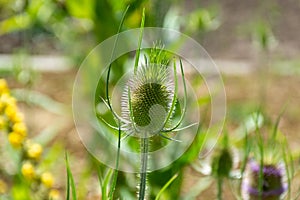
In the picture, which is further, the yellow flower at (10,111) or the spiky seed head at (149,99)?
the yellow flower at (10,111)

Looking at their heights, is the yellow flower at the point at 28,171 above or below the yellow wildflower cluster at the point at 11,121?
below

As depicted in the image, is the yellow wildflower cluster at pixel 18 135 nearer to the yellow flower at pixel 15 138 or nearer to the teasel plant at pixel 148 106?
the yellow flower at pixel 15 138

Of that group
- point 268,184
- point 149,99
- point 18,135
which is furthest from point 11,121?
point 149,99

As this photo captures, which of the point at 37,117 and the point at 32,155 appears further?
the point at 37,117

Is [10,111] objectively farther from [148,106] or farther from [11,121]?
[148,106]

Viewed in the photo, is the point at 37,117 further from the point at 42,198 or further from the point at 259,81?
the point at 42,198

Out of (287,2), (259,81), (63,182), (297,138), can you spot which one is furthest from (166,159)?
(287,2)

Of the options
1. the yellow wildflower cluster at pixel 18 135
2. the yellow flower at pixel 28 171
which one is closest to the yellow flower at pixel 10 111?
the yellow wildflower cluster at pixel 18 135
